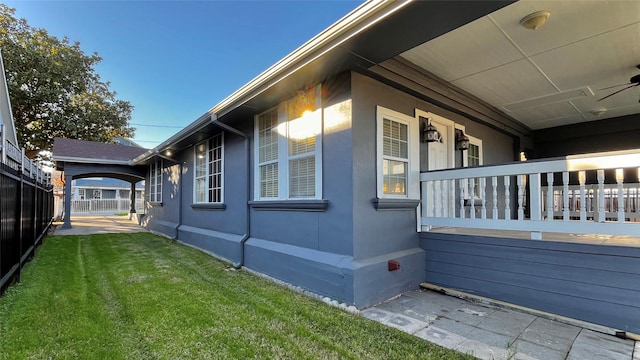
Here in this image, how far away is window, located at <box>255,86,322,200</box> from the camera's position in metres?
4.25

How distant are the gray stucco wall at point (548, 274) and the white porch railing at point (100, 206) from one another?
2186cm

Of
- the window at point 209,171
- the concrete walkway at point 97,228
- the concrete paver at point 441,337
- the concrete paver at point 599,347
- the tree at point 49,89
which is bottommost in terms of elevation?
the concrete walkway at point 97,228

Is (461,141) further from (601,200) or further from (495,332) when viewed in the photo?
(495,332)

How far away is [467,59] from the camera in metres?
4.13

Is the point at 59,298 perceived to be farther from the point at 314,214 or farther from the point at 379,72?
the point at 379,72

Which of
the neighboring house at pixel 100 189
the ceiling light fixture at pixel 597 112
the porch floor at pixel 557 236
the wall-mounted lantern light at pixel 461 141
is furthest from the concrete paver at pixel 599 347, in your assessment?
the neighboring house at pixel 100 189

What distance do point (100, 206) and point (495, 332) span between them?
27.6m

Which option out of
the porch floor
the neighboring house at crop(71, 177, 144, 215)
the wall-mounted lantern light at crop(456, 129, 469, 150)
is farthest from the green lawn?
the neighboring house at crop(71, 177, 144, 215)

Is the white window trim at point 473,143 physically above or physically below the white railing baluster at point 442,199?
above

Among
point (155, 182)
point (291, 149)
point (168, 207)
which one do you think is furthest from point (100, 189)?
point (291, 149)

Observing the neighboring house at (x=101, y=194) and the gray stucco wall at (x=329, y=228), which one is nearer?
the gray stucco wall at (x=329, y=228)

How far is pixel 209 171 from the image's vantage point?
734 centimetres

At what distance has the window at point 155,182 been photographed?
11117 mm

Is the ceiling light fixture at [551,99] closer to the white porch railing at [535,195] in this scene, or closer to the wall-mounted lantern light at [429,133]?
the white porch railing at [535,195]
